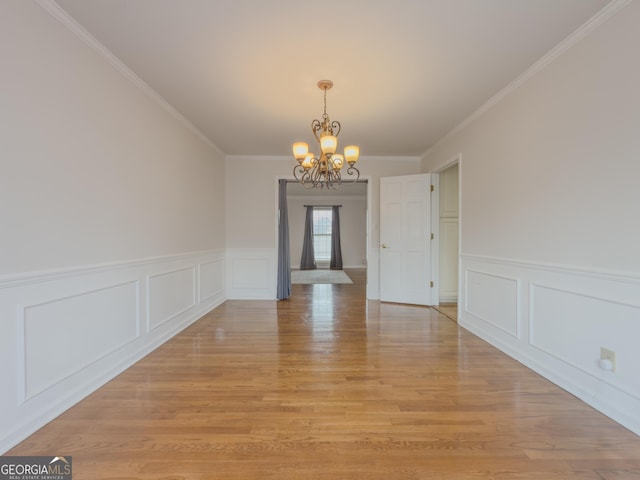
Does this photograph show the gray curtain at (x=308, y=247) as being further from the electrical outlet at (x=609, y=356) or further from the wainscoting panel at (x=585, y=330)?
the electrical outlet at (x=609, y=356)

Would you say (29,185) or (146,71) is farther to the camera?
(146,71)

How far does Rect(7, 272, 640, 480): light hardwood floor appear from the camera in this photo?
4.72 ft

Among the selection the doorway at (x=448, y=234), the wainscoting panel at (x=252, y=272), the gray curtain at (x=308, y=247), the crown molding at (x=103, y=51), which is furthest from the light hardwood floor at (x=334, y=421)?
the gray curtain at (x=308, y=247)

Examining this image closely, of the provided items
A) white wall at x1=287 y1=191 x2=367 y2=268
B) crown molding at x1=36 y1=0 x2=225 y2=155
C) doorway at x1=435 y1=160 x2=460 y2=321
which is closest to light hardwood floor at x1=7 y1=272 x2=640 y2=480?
doorway at x1=435 y1=160 x2=460 y2=321

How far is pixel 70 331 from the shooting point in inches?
76.5

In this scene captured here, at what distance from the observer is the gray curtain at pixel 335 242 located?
993 centimetres

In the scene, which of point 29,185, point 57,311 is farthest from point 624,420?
point 29,185

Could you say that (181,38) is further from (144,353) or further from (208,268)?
(208,268)

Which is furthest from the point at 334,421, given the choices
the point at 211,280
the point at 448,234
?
the point at 448,234

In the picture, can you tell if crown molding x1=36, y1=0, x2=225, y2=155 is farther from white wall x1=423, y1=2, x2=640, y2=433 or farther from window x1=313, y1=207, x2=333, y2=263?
window x1=313, y1=207, x2=333, y2=263

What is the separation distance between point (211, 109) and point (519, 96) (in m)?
3.00

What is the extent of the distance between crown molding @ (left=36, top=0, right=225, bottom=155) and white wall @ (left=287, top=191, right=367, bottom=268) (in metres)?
6.66

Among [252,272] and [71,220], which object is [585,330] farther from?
[252,272]

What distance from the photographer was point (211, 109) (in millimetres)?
3248
